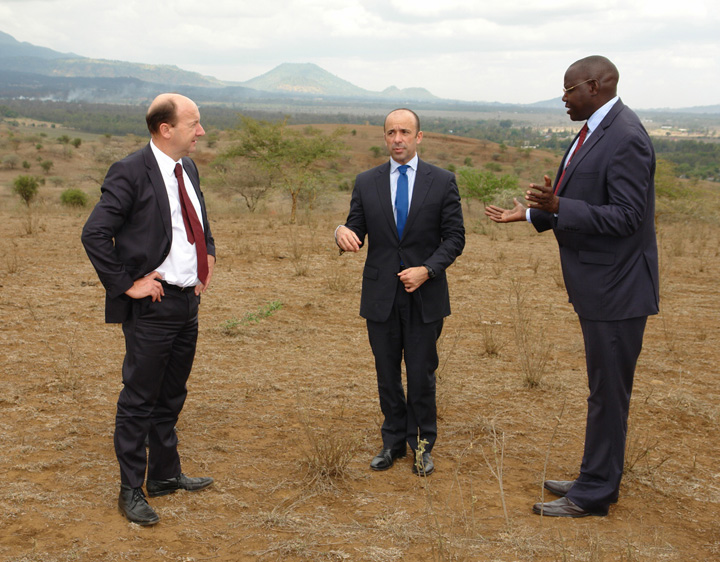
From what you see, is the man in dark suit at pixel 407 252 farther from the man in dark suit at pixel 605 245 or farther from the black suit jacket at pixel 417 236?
the man in dark suit at pixel 605 245

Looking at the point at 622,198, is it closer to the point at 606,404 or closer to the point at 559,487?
the point at 606,404

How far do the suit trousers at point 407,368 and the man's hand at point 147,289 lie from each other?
1.20 meters

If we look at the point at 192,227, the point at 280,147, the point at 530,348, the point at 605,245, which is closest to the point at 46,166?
the point at 280,147

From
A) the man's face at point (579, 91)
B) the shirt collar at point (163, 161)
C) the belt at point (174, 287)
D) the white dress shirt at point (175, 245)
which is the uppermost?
the man's face at point (579, 91)

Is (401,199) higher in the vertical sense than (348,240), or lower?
higher

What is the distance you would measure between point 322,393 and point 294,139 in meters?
15.4

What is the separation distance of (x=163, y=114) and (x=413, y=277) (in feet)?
4.73

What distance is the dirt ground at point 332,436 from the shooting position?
2846 millimetres

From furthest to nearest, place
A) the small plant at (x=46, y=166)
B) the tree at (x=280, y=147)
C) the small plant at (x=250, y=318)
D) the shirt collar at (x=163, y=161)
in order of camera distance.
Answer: the small plant at (x=46, y=166)
the tree at (x=280, y=147)
the small plant at (x=250, y=318)
the shirt collar at (x=163, y=161)

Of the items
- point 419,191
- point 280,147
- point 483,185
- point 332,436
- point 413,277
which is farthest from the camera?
point 483,185

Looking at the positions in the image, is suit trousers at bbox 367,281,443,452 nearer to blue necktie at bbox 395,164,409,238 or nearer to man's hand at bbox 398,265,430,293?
man's hand at bbox 398,265,430,293

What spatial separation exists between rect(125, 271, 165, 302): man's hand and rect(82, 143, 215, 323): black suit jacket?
27 mm

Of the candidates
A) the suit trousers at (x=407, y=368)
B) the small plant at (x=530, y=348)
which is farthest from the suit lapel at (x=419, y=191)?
the small plant at (x=530, y=348)

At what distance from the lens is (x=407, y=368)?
3.63 metres
